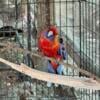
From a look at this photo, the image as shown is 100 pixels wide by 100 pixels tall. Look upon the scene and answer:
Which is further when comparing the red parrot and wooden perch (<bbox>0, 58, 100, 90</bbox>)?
the red parrot

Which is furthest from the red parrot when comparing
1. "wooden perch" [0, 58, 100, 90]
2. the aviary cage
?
"wooden perch" [0, 58, 100, 90]

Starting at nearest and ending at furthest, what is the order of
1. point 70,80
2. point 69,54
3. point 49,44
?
point 70,80 < point 49,44 < point 69,54

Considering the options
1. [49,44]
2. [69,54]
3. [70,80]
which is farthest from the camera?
[69,54]

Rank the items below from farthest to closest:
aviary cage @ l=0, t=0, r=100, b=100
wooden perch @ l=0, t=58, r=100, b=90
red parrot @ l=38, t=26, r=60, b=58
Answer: aviary cage @ l=0, t=0, r=100, b=100 < red parrot @ l=38, t=26, r=60, b=58 < wooden perch @ l=0, t=58, r=100, b=90

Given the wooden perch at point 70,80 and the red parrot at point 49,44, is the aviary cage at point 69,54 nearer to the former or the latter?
the red parrot at point 49,44

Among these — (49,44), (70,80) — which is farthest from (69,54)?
(70,80)

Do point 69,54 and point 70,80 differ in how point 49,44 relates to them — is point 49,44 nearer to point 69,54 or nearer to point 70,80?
point 69,54

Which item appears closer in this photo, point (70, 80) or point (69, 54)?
point (70, 80)

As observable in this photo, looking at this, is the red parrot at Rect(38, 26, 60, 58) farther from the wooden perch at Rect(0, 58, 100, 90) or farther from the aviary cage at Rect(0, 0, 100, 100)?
Result: the wooden perch at Rect(0, 58, 100, 90)

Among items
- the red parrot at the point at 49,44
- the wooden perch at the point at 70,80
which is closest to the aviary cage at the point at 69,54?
the red parrot at the point at 49,44

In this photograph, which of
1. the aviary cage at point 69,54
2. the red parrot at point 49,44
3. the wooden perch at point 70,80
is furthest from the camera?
the aviary cage at point 69,54

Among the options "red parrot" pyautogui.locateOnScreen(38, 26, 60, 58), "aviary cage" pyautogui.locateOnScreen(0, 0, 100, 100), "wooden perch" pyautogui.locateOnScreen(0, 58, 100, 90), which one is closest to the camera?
"wooden perch" pyautogui.locateOnScreen(0, 58, 100, 90)

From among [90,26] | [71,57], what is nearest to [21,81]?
[71,57]

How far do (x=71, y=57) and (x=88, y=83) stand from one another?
1.86 m
